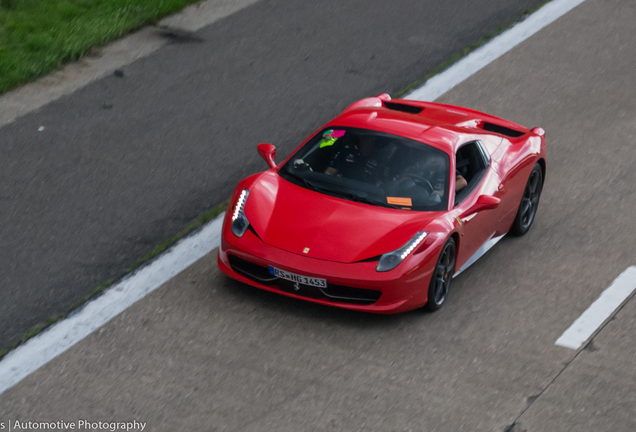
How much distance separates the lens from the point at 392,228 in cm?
698

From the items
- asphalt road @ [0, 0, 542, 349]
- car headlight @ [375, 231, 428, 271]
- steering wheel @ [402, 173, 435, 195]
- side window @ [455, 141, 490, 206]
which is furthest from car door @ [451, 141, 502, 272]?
asphalt road @ [0, 0, 542, 349]

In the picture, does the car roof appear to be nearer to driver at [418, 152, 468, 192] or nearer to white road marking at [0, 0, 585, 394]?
driver at [418, 152, 468, 192]

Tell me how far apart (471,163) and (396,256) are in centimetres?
151

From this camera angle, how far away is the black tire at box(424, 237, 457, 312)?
7016 millimetres

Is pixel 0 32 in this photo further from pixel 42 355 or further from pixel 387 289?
pixel 387 289

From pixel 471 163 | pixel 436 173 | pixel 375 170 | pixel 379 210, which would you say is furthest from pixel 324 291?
pixel 471 163

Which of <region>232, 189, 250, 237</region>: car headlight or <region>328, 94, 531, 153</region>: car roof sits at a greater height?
<region>328, 94, 531, 153</region>: car roof

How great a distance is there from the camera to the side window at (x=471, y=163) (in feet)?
25.3

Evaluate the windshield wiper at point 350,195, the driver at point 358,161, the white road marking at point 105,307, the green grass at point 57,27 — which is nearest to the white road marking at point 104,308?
the white road marking at point 105,307

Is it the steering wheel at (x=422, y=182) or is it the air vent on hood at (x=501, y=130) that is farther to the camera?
the air vent on hood at (x=501, y=130)

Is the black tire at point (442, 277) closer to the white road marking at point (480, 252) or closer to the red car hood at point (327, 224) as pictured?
the white road marking at point (480, 252)

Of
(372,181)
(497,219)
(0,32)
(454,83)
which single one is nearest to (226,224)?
(372,181)

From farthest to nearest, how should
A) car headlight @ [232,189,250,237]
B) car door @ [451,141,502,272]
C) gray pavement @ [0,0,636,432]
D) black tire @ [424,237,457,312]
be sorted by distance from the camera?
1. car door @ [451,141,502,272]
2. car headlight @ [232,189,250,237]
3. black tire @ [424,237,457,312]
4. gray pavement @ [0,0,636,432]

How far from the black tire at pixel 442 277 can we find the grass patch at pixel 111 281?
2480 millimetres
